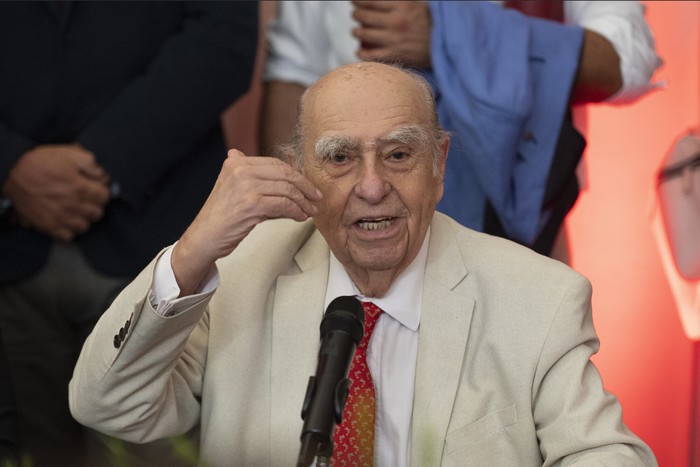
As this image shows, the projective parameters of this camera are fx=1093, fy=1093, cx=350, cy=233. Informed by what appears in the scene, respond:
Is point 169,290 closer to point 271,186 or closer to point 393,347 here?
point 271,186

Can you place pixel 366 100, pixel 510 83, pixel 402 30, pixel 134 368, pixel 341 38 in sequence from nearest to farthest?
pixel 134 368
pixel 366 100
pixel 510 83
pixel 402 30
pixel 341 38

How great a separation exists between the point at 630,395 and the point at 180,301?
253cm

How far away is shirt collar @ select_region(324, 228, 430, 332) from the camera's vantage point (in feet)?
8.65

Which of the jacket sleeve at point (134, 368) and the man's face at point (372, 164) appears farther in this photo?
the man's face at point (372, 164)

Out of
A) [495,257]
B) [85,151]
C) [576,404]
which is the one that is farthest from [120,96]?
[576,404]

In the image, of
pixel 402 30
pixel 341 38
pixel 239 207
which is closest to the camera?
pixel 239 207

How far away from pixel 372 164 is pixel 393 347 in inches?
17.7

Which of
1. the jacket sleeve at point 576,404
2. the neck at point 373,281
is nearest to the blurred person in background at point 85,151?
the neck at point 373,281

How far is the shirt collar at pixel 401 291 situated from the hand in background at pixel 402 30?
0.87m

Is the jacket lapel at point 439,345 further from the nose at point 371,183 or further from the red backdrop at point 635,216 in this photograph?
the red backdrop at point 635,216

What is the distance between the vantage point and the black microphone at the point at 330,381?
5.49 feet

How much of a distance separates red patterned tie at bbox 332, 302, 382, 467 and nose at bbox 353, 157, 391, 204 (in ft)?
0.84

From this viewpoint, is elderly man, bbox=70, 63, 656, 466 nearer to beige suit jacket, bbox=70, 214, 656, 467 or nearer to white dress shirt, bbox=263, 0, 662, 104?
beige suit jacket, bbox=70, 214, 656, 467

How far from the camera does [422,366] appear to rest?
2.55 meters
